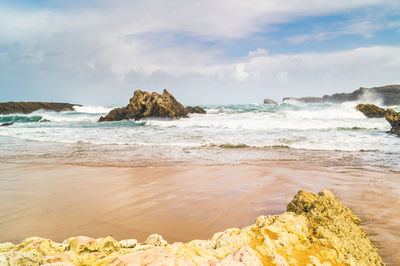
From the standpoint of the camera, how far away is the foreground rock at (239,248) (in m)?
1.56

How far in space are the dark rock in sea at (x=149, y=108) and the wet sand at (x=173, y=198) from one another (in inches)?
700

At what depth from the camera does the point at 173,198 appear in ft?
12.3

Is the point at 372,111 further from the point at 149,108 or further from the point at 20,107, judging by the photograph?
the point at 20,107

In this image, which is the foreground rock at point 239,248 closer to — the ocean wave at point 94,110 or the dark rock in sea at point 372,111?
the dark rock in sea at point 372,111

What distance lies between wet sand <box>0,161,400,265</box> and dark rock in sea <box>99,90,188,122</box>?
700 inches

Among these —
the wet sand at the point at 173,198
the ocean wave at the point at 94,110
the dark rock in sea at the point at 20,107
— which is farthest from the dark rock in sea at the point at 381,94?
the dark rock in sea at the point at 20,107

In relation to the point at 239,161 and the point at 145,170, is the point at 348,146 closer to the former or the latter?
the point at 239,161

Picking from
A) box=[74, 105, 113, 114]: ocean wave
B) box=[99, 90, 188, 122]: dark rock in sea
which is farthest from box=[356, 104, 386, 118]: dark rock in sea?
box=[74, 105, 113, 114]: ocean wave

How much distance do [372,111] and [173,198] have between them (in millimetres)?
22165

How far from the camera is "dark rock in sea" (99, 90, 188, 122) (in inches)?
915

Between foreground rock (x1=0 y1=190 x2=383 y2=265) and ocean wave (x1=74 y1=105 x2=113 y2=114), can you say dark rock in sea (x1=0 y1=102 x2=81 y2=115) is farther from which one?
foreground rock (x1=0 y1=190 x2=383 y2=265)

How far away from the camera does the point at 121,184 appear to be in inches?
178

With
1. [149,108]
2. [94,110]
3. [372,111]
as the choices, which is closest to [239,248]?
[149,108]

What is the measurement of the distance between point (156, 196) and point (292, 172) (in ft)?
9.91
